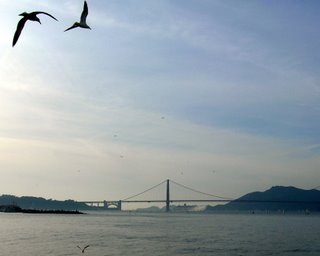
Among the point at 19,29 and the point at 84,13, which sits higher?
the point at 84,13

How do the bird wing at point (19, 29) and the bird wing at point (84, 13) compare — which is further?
the bird wing at point (84, 13)

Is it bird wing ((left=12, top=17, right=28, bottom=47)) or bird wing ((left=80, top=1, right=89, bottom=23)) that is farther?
bird wing ((left=80, top=1, right=89, bottom=23))

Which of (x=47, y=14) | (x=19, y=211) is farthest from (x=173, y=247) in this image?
(x=19, y=211)

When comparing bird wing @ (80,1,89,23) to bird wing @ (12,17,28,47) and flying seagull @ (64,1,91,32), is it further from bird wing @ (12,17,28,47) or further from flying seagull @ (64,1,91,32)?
bird wing @ (12,17,28,47)

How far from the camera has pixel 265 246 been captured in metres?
33.0

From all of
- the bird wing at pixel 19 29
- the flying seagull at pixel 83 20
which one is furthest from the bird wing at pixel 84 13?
the bird wing at pixel 19 29

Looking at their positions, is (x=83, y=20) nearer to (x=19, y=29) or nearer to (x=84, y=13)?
(x=84, y=13)

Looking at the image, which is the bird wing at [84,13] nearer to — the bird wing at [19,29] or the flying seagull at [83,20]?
the flying seagull at [83,20]

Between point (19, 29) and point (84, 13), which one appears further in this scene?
point (84, 13)

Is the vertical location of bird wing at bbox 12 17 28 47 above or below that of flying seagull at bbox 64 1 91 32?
below

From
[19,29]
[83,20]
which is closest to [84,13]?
[83,20]

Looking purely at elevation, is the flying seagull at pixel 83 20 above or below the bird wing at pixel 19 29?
above

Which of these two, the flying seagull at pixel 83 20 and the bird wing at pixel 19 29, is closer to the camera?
the bird wing at pixel 19 29

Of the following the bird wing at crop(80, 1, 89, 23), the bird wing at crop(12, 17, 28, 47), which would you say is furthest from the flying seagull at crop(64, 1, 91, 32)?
the bird wing at crop(12, 17, 28, 47)
